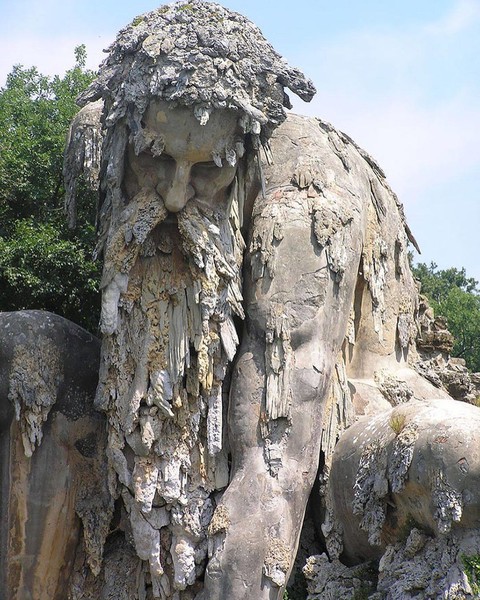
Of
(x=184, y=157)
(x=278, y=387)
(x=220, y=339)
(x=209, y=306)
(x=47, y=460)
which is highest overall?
(x=184, y=157)

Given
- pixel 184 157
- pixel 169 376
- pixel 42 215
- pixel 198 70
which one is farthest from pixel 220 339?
pixel 42 215

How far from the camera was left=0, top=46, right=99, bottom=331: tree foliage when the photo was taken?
13461 millimetres

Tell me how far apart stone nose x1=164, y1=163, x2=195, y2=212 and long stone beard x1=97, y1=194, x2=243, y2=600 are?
0.24ft

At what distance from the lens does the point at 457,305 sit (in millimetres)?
31547

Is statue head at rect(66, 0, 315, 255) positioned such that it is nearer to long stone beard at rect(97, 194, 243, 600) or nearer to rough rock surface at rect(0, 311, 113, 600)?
long stone beard at rect(97, 194, 243, 600)

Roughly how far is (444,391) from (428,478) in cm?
200

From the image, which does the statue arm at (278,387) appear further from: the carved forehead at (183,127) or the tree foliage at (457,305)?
the tree foliage at (457,305)

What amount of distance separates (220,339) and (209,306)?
0.62ft

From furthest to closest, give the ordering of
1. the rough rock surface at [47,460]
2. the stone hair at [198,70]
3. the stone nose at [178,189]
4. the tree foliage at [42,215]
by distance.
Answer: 1. the tree foliage at [42,215]
2. the rough rock surface at [47,460]
3. the stone nose at [178,189]
4. the stone hair at [198,70]

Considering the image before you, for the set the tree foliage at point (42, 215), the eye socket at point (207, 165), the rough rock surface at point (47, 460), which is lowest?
the rough rock surface at point (47, 460)

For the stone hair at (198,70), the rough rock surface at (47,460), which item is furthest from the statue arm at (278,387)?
the rough rock surface at (47,460)

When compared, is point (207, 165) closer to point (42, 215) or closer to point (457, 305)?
point (42, 215)

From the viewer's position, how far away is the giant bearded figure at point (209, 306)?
6227 mm

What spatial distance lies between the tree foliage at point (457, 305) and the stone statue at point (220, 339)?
2095 centimetres
